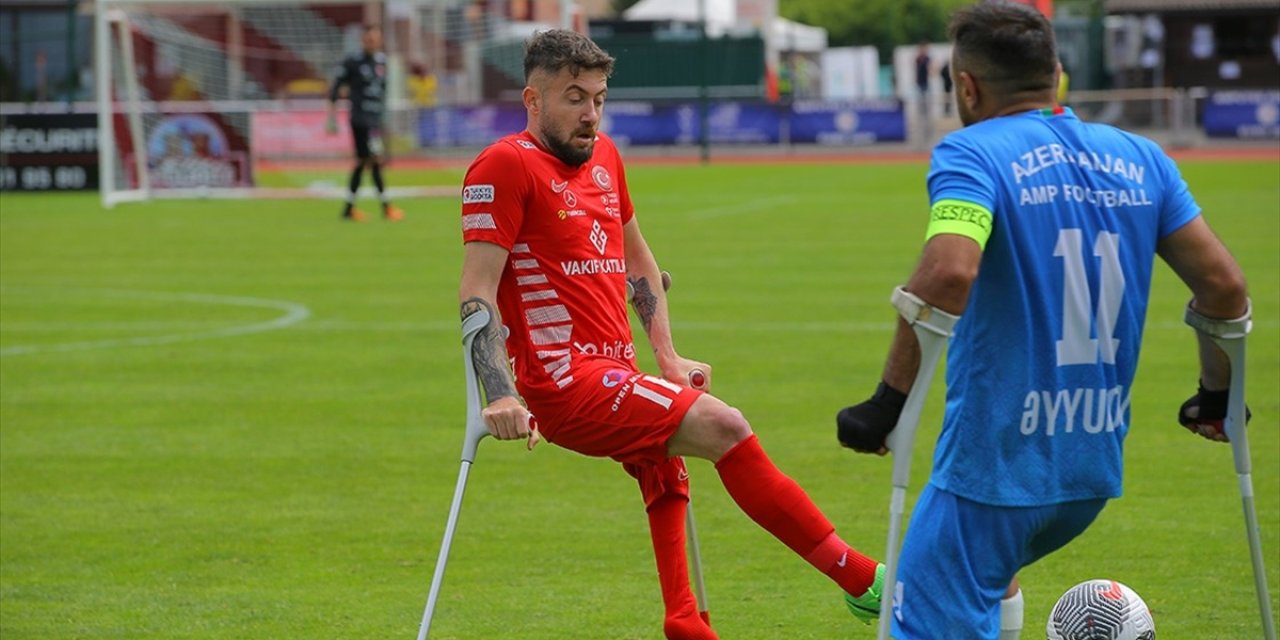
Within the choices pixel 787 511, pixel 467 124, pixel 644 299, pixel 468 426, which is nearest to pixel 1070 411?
pixel 787 511

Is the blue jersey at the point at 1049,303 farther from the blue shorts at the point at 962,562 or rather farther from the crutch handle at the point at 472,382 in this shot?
the crutch handle at the point at 472,382

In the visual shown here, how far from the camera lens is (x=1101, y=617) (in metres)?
5.82

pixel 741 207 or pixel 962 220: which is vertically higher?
pixel 962 220

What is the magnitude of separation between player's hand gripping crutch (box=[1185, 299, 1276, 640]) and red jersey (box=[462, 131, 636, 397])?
1945 millimetres

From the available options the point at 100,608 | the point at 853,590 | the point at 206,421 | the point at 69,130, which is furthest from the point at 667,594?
the point at 69,130

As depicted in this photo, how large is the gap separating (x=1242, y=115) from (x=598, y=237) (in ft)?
124

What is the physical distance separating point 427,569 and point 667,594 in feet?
6.54

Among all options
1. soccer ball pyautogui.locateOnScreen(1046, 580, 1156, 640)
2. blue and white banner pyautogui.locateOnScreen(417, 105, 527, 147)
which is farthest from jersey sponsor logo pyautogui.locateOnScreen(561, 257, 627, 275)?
blue and white banner pyautogui.locateOnScreen(417, 105, 527, 147)

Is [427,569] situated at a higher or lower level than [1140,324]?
lower

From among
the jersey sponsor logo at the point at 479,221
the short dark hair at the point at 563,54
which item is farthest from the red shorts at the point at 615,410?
the short dark hair at the point at 563,54

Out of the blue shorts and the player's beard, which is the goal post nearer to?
the player's beard

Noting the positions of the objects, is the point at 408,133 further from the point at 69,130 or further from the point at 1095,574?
the point at 1095,574

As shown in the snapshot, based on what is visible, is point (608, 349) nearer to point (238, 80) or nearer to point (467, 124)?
point (238, 80)

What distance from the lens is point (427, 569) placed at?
25.7 feet
